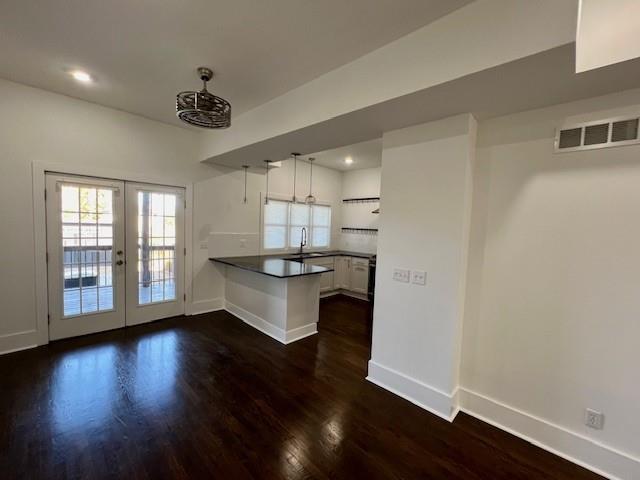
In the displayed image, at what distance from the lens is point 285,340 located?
349 cm

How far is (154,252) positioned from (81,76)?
2.19 m

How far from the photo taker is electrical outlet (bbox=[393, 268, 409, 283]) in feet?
8.20

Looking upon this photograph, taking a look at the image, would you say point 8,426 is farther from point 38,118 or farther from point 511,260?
point 511,260

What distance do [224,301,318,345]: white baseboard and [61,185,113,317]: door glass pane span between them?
1751mm

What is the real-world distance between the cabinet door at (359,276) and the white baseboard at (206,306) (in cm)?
265

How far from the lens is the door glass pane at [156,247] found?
3873 millimetres

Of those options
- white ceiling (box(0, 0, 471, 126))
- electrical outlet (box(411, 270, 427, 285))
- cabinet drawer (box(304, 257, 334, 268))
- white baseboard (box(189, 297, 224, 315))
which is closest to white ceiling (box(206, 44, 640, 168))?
white ceiling (box(0, 0, 471, 126))

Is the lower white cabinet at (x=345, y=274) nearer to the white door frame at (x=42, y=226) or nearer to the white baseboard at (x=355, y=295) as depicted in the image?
the white baseboard at (x=355, y=295)

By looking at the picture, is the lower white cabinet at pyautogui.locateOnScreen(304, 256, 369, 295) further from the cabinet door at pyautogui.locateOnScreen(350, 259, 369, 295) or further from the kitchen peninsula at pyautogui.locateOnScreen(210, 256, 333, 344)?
the kitchen peninsula at pyautogui.locateOnScreen(210, 256, 333, 344)

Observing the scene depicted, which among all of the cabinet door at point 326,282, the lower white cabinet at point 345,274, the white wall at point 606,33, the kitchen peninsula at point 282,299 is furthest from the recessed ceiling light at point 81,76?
the cabinet door at point 326,282

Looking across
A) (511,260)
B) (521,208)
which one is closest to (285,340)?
(511,260)

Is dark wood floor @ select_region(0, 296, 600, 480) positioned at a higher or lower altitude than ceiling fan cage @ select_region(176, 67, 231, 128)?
lower

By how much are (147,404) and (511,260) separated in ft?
10.2

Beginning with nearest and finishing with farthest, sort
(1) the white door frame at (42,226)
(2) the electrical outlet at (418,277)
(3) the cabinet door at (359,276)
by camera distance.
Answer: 1. (2) the electrical outlet at (418,277)
2. (1) the white door frame at (42,226)
3. (3) the cabinet door at (359,276)
